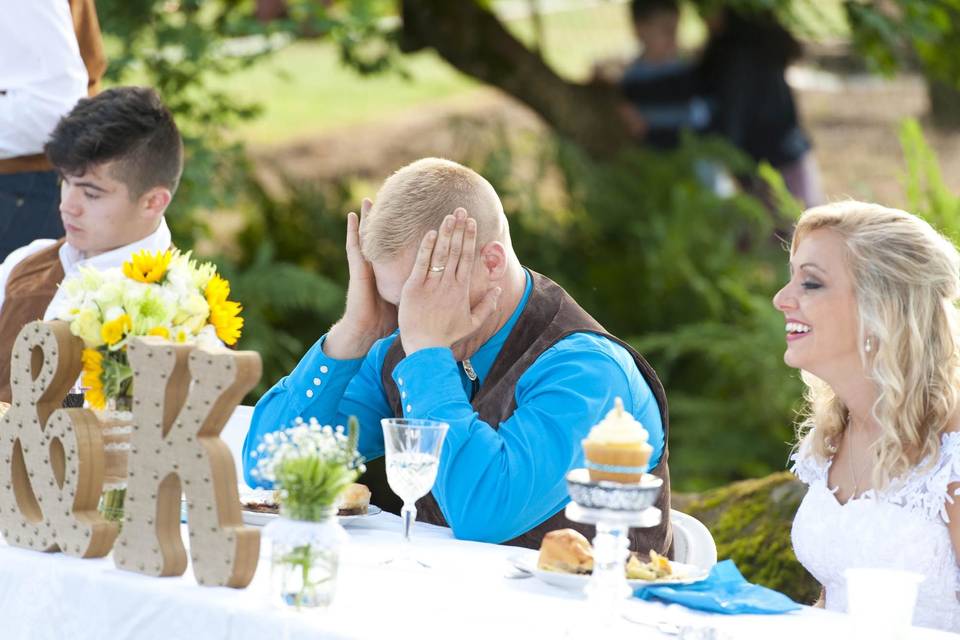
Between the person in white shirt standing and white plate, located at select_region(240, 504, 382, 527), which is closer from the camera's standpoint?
Answer: white plate, located at select_region(240, 504, 382, 527)

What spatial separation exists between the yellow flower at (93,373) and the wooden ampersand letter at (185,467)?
0.54 feet

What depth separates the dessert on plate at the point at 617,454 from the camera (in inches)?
84.4

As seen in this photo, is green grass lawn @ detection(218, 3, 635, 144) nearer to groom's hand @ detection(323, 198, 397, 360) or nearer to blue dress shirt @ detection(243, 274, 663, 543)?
groom's hand @ detection(323, 198, 397, 360)

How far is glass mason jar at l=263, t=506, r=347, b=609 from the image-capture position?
2.22 m

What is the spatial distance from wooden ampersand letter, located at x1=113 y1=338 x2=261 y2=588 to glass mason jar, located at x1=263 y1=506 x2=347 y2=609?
0.13m

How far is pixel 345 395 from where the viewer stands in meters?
3.60

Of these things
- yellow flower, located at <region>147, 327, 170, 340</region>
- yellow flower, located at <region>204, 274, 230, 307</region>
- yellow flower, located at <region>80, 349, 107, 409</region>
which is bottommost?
yellow flower, located at <region>80, 349, 107, 409</region>

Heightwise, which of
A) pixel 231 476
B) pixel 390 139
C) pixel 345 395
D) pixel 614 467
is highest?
pixel 614 467

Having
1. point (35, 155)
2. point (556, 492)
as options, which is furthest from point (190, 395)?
point (35, 155)

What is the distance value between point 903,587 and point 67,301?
1.56 m

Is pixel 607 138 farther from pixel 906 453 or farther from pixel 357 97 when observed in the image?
pixel 906 453

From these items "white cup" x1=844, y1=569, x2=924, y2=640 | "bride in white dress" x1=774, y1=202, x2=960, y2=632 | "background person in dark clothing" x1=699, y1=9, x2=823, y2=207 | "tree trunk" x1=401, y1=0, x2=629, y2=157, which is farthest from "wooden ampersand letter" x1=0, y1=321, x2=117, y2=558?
"background person in dark clothing" x1=699, y1=9, x2=823, y2=207

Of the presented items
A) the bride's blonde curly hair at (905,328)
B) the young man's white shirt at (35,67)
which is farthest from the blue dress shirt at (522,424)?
the young man's white shirt at (35,67)

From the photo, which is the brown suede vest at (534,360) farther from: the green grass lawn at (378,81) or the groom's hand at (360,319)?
the green grass lawn at (378,81)
